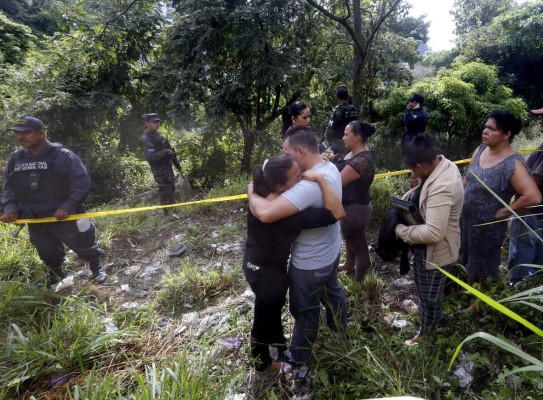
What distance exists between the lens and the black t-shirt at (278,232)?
1.83 metres

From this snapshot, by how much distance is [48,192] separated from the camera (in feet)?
10.2

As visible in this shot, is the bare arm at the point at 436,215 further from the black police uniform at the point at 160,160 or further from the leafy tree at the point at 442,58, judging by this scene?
the leafy tree at the point at 442,58

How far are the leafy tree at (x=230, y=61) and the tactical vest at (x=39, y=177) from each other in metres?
4.00

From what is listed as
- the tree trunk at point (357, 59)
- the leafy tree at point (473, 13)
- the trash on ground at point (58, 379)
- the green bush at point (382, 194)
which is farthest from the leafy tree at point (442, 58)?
the trash on ground at point (58, 379)

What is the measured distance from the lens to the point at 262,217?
1747mm

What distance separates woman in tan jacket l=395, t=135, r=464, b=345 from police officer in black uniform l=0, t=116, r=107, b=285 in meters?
2.81

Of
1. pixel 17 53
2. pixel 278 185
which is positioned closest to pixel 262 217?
pixel 278 185

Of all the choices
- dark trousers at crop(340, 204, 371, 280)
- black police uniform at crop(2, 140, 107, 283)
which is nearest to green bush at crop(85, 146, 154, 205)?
black police uniform at crop(2, 140, 107, 283)

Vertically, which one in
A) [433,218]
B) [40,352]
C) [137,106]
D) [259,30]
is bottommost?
[40,352]

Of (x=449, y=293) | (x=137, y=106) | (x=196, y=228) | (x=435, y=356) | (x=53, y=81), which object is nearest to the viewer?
(x=435, y=356)

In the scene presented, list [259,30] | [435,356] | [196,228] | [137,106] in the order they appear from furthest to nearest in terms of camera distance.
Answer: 1. [137,106]
2. [259,30]
3. [196,228]
4. [435,356]

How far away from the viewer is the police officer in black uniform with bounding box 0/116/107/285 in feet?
9.94

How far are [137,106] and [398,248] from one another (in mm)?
7481

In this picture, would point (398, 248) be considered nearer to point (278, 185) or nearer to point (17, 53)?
point (278, 185)
